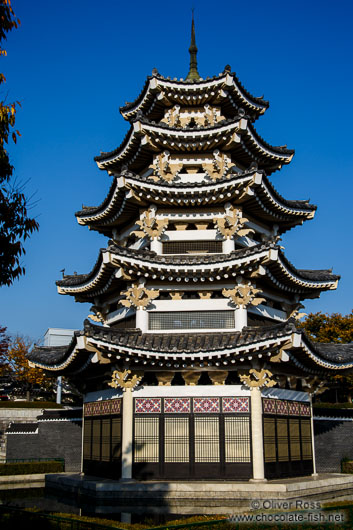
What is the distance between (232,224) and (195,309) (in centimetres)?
480

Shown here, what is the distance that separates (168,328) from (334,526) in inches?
518

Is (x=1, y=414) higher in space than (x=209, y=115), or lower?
lower

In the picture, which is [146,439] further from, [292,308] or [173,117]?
[173,117]

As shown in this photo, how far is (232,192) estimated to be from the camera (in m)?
25.3

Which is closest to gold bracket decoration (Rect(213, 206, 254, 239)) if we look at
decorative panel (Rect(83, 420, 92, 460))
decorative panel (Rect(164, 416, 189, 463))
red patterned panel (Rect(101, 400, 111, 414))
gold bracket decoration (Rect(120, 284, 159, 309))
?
gold bracket decoration (Rect(120, 284, 159, 309))

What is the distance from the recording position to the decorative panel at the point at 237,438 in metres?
21.6

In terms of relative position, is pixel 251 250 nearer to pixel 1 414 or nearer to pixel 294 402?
pixel 294 402

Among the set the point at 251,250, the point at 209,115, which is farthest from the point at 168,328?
the point at 209,115

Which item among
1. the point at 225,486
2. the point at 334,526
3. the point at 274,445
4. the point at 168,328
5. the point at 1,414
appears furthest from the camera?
the point at 1,414

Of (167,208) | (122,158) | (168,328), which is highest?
(122,158)

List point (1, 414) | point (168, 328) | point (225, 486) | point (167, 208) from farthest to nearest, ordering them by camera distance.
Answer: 1. point (1, 414)
2. point (167, 208)
3. point (168, 328)
4. point (225, 486)

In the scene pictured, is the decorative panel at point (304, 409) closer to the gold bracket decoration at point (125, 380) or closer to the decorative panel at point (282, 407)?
the decorative panel at point (282, 407)

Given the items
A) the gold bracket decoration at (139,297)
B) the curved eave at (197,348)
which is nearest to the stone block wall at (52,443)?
the curved eave at (197,348)

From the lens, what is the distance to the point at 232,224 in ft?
84.2
